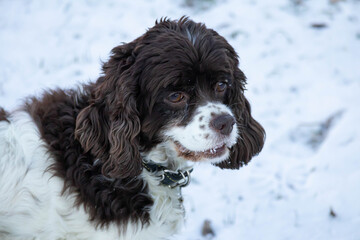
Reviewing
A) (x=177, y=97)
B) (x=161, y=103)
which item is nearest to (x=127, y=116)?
(x=161, y=103)

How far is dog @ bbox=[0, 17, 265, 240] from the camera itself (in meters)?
2.71

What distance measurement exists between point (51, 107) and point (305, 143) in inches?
114

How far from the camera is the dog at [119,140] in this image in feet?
8.89

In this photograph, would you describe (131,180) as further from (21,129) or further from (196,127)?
(21,129)

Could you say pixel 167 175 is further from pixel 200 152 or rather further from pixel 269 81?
pixel 269 81

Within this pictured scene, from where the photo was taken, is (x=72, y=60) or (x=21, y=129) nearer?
(x=21, y=129)

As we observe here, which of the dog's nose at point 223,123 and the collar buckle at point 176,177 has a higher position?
the dog's nose at point 223,123

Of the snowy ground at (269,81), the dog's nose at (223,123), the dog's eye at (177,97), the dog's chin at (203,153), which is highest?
the dog's eye at (177,97)

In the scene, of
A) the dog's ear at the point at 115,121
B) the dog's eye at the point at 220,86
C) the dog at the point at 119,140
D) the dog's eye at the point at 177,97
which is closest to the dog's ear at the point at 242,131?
the dog's eye at the point at 220,86

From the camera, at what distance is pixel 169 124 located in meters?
2.80

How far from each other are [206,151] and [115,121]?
613 mm

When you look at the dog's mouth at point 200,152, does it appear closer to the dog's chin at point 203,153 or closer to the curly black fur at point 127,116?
the dog's chin at point 203,153

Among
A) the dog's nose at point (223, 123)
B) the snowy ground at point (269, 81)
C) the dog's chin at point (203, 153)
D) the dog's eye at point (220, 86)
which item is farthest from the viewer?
the snowy ground at point (269, 81)

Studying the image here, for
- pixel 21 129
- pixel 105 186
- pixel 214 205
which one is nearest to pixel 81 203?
pixel 105 186
